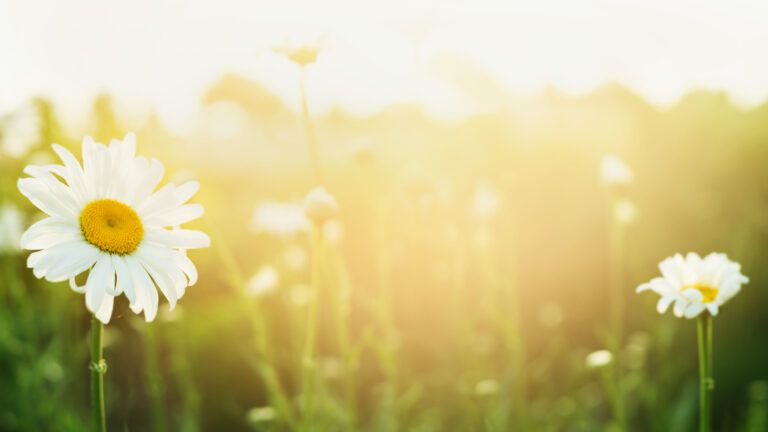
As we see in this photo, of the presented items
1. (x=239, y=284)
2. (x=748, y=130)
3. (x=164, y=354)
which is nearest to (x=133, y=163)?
(x=239, y=284)

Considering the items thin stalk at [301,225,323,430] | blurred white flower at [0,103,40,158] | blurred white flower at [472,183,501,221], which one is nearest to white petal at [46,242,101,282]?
thin stalk at [301,225,323,430]

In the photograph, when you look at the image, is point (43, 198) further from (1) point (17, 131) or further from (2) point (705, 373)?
(1) point (17, 131)

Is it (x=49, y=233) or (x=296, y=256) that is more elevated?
(x=296, y=256)

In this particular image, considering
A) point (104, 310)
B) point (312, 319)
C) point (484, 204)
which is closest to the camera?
point (104, 310)

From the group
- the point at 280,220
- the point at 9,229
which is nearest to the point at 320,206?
the point at 280,220

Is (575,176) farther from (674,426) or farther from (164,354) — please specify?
(164,354)

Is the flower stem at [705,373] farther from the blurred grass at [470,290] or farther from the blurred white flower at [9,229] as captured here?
the blurred white flower at [9,229]

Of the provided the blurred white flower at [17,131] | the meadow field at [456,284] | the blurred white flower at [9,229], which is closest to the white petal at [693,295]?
the meadow field at [456,284]
